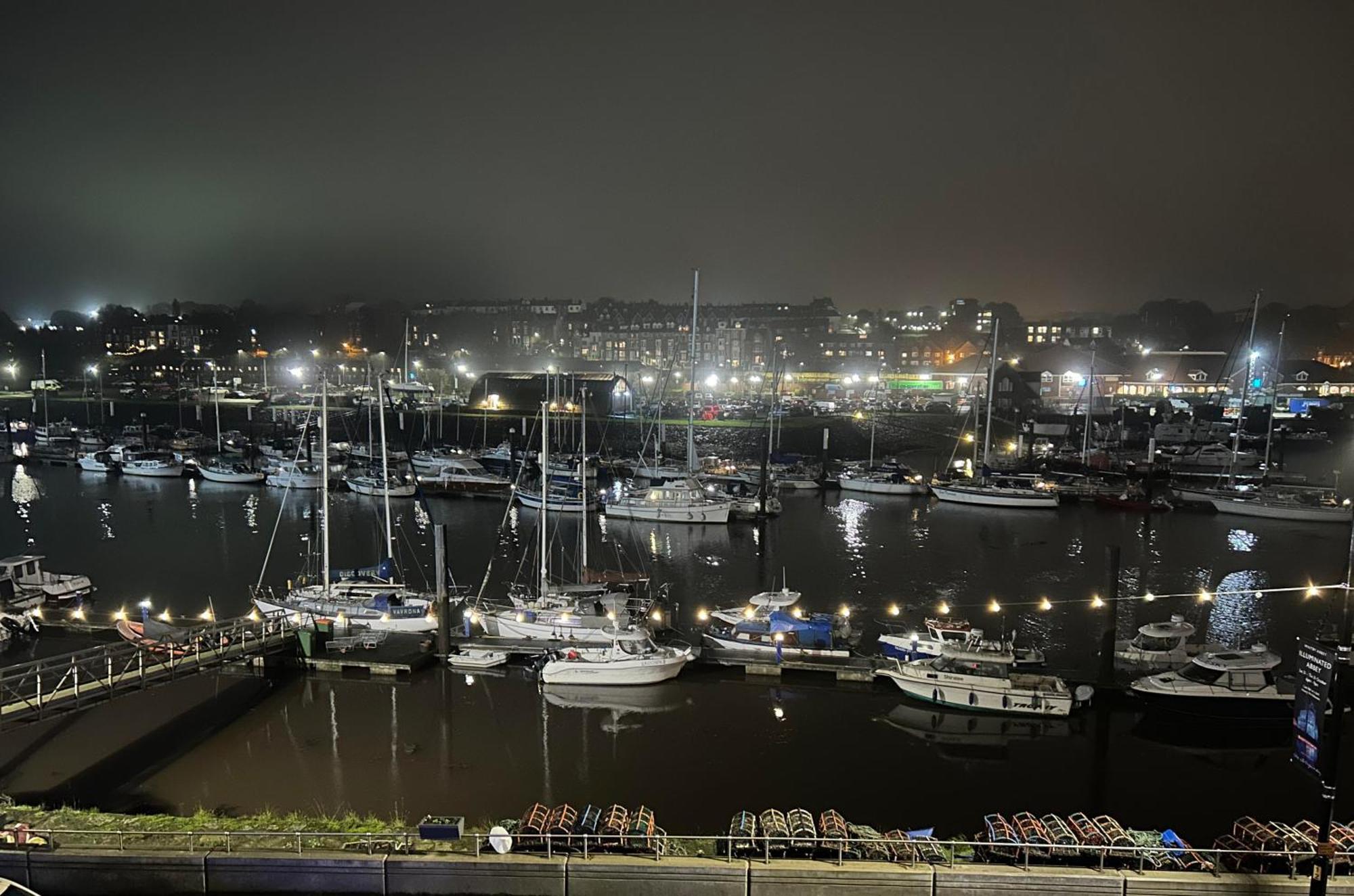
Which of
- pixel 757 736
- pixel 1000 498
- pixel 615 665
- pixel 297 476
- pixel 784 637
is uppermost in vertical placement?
pixel 1000 498

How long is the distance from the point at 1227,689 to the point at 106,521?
127 feet

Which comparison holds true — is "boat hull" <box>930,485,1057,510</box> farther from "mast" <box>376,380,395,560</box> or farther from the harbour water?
"mast" <box>376,380,395,560</box>

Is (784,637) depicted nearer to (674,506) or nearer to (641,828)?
(641,828)

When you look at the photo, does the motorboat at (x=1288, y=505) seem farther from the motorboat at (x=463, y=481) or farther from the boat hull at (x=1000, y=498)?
the motorboat at (x=463, y=481)

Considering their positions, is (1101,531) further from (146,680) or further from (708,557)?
(146,680)

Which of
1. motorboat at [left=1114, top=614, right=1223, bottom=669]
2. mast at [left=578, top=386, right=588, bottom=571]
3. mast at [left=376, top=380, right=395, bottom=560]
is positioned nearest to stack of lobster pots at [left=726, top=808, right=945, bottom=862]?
motorboat at [left=1114, top=614, right=1223, bottom=669]

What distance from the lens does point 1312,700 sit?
6.82 metres

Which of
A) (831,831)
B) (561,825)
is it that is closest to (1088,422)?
(831,831)

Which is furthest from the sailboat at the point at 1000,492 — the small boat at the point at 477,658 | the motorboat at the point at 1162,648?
the small boat at the point at 477,658

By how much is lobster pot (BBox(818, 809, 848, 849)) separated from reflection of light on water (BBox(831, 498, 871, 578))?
50.8 feet

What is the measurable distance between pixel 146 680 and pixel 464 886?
808 centimetres

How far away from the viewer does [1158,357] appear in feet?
270

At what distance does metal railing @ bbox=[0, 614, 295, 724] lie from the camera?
35.3ft

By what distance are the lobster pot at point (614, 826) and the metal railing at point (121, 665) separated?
26.9 feet
